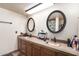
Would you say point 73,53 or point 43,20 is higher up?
point 43,20

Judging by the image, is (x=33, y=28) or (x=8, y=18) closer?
(x=8, y=18)

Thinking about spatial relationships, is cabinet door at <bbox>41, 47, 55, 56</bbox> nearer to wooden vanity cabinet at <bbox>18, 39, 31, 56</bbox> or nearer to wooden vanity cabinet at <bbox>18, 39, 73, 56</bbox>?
wooden vanity cabinet at <bbox>18, 39, 73, 56</bbox>

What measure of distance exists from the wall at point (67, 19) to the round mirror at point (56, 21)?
2.4 inches

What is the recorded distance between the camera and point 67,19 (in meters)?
1.28

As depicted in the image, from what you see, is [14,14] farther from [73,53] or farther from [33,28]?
[73,53]

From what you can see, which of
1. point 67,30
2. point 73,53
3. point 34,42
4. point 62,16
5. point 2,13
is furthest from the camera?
point 34,42

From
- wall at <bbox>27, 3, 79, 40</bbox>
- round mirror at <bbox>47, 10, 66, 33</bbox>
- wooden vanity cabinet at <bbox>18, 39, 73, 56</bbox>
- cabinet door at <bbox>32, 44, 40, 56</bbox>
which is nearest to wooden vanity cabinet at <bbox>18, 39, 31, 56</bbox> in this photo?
wooden vanity cabinet at <bbox>18, 39, 73, 56</bbox>

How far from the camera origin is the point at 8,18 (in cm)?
116

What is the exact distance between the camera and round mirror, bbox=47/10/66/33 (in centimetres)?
135

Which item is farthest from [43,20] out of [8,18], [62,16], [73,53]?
[73,53]

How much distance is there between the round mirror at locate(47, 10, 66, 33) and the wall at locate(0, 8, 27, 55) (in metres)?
0.53

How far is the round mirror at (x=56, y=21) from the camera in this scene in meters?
1.35

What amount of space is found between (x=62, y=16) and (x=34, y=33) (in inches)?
24.2

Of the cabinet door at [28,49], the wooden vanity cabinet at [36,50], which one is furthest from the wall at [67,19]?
the cabinet door at [28,49]
